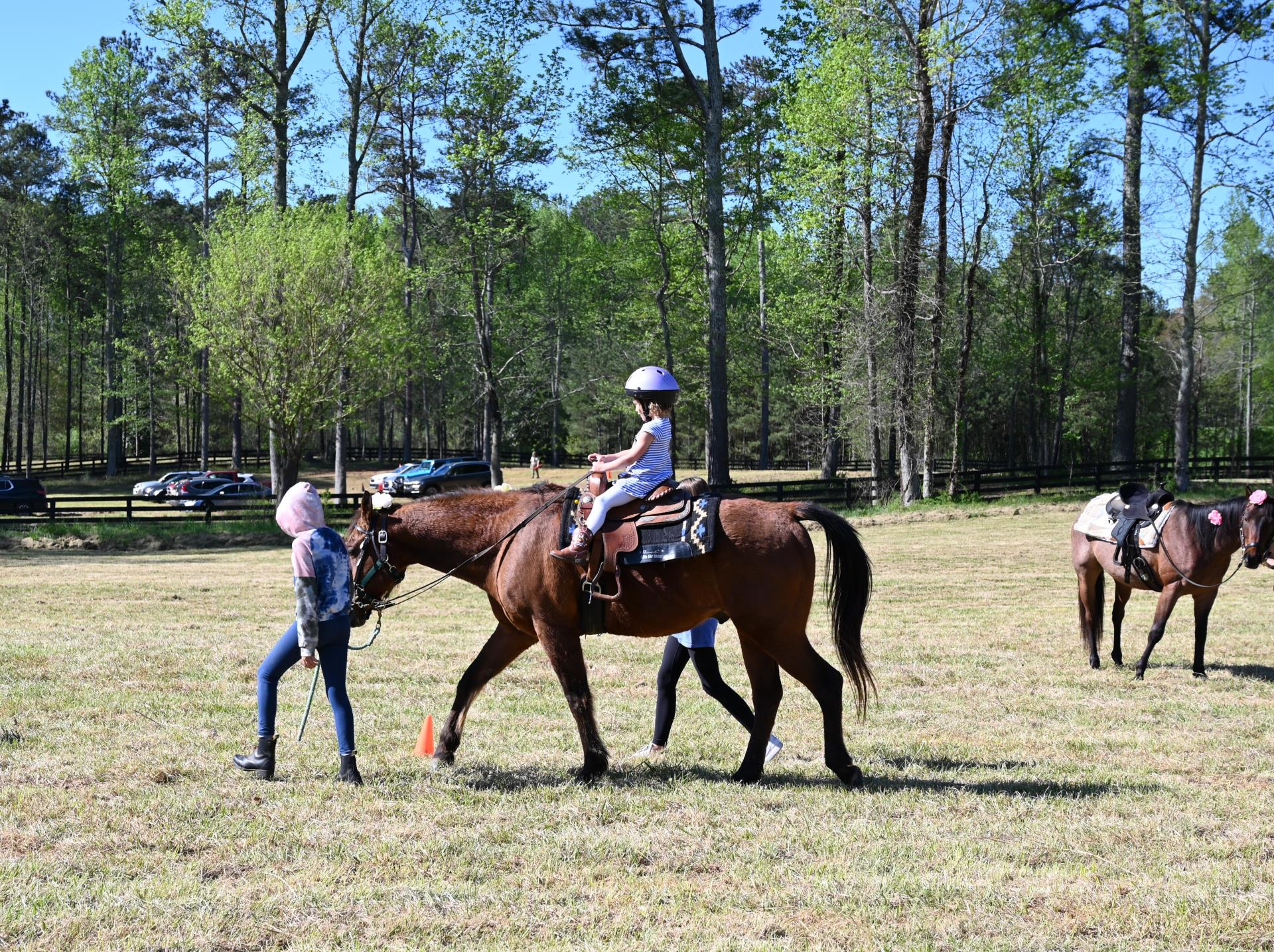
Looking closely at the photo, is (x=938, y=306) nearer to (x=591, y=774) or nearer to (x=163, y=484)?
(x=591, y=774)

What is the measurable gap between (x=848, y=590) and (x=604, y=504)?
170 centimetres

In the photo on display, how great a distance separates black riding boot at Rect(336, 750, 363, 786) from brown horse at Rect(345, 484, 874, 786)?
2.32 feet

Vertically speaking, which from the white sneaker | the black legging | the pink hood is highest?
the pink hood

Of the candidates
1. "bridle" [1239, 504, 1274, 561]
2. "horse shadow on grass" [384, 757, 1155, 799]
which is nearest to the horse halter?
"horse shadow on grass" [384, 757, 1155, 799]

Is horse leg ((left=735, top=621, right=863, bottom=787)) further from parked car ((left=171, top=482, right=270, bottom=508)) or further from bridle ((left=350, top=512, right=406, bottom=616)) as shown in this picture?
parked car ((left=171, top=482, right=270, bottom=508))

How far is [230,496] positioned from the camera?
111 ft

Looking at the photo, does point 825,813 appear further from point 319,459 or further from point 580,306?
point 319,459

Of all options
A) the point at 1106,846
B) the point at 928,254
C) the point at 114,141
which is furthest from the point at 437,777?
the point at 114,141

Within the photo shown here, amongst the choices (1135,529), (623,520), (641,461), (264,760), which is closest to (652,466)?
(641,461)

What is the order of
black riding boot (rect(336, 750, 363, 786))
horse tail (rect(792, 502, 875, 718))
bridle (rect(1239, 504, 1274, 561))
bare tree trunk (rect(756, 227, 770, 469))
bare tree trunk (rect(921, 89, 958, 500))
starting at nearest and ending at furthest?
black riding boot (rect(336, 750, 363, 786)) → horse tail (rect(792, 502, 875, 718)) → bridle (rect(1239, 504, 1274, 561)) → bare tree trunk (rect(921, 89, 958, 500)) → bare tree trunk (rect(756, 227, 770, 469))

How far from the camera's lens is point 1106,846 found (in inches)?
215

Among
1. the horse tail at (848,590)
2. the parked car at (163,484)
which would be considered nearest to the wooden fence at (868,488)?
the parked car at (163,484)

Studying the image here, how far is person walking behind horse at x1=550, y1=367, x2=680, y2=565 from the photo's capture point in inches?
269

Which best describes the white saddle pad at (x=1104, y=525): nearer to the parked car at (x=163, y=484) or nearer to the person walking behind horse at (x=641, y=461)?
the person walking behind horse at (x=641, y=461)
